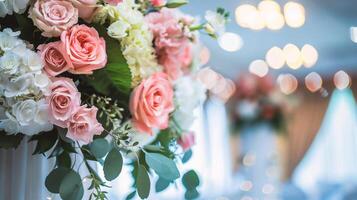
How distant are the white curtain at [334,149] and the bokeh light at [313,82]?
0.32m

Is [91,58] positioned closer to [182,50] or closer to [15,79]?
[15,79]

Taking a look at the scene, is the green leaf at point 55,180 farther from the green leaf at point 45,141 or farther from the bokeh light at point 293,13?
the bokeh light at point 293,13

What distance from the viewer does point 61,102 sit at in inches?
23.9

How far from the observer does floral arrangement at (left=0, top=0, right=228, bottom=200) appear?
601 mm

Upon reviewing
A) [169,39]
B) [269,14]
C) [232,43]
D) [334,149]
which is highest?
[169,39]

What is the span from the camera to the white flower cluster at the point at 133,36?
686 mm

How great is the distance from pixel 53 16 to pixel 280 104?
8.84 feet

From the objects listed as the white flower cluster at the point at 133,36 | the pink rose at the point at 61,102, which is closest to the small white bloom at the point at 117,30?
the white flower cluster at the point at 133,36

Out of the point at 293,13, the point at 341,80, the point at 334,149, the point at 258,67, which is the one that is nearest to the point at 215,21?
the point at 293,13

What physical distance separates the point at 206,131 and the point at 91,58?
12.4ft

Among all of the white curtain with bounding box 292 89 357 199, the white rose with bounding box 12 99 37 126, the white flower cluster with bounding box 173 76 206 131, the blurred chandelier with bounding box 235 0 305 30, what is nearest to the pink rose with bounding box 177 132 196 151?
the white flower cluster with bounding box 173 76 206 131

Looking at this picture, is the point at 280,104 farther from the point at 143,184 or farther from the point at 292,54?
A: the point at 143,184

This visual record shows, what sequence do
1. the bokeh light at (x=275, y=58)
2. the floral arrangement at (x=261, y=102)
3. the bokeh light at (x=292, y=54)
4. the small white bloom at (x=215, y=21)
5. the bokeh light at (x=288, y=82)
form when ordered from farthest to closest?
the bokeh light at (x=288, y=82) < the bokeh light at (x=275, y=58) < the bokeh light at (x=292, y=54) < the floral arrangement at (x=261, y=102) < the small white bloom at (x=215, y=21)

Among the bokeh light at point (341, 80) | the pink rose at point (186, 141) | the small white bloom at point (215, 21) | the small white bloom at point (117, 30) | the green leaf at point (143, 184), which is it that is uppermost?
the small white bloom at point (215, 21)
